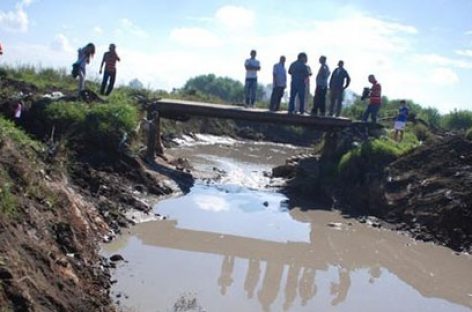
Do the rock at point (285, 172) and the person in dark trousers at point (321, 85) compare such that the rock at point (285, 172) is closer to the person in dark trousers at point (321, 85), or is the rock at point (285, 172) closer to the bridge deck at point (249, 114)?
the bridge deck at point (249, 114)

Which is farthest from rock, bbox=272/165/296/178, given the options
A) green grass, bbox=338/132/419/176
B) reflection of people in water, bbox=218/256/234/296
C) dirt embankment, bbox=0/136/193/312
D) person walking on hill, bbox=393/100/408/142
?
reflection of people in water, bbox=218/256/234/296

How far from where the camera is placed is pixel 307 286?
32.2 ft

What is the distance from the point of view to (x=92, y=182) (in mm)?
12164

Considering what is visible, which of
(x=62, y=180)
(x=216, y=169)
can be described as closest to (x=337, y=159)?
(x=216, y=169)

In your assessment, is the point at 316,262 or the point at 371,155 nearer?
the point at 316,262

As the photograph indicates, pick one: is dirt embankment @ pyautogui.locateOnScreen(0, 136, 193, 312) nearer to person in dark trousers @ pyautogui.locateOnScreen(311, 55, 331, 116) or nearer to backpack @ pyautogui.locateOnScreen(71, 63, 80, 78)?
backpack @ pyautogui.locateOnScreen(71, 63, 80, 78)

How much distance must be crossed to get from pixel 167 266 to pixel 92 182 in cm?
332

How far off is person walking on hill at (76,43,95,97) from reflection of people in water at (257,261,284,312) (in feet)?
28.8

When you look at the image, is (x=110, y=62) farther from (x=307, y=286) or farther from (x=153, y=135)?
(x=307, y=286)

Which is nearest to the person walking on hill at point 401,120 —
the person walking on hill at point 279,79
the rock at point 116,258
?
the person walking on hill at point 279,79

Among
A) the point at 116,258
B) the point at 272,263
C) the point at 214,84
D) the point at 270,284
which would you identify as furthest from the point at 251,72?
the point at 214,84

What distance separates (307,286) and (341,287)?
608 mm

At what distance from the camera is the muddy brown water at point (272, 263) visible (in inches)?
346

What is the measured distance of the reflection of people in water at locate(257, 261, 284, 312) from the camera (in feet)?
29.1
